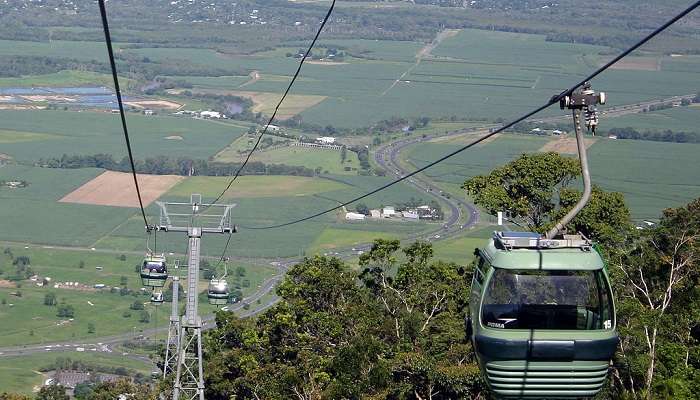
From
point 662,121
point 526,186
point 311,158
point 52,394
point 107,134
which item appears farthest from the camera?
point 662,121

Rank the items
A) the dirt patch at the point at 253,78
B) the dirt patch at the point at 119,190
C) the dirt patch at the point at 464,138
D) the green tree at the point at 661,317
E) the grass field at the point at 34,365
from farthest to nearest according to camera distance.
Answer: the dirt patch at the point at 253,78, the dirt patch at the point at 464,138, the dirt patch at the point at 119,190, the grass field at the point at 34,365, the green tree at the point at 661,317

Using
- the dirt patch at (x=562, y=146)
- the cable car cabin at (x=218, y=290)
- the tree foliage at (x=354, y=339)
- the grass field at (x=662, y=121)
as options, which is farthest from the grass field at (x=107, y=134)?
the cable car cabin at (x=218, y=290)

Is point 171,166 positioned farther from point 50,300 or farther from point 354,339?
point 354,339

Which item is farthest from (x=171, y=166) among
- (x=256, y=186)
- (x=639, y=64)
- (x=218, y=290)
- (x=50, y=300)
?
(x=639, y=64)

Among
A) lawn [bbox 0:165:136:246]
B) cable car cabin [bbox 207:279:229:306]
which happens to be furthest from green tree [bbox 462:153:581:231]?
lawn [bbox 0:165:136:246]

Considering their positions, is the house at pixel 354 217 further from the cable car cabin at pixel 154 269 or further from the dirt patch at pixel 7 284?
the cable car cabin at pixel 154 269

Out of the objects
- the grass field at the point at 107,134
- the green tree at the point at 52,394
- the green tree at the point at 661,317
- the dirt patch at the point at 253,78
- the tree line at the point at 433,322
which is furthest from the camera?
the dirt patch at the point at 253,78

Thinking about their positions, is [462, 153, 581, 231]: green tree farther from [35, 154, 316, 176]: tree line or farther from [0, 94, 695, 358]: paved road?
[35, 154, 316, 176]: tree line
